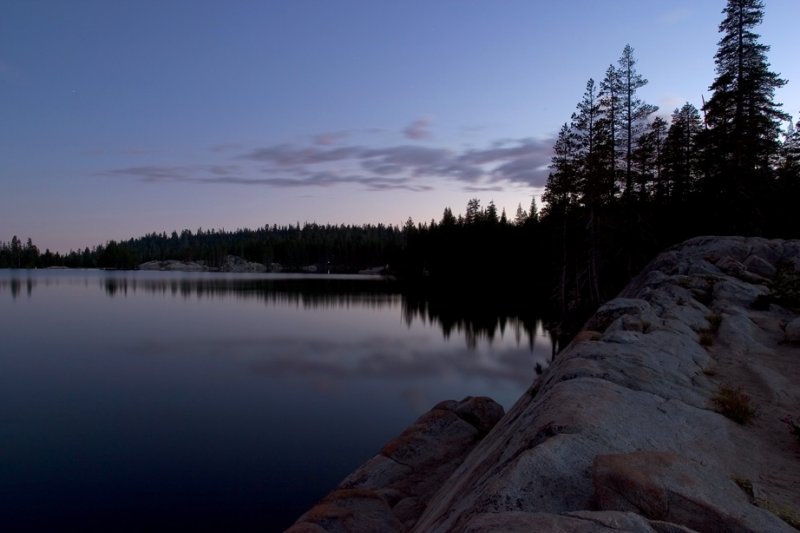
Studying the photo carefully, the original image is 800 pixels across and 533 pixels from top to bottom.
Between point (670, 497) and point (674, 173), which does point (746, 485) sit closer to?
point (670, 497)

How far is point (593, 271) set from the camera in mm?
35594

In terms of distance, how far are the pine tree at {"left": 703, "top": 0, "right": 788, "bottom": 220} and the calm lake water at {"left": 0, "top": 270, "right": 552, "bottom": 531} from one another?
15.1m

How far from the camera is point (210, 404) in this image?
1875 centimetres

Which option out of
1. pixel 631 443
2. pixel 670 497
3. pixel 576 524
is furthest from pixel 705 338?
pixel 576 524

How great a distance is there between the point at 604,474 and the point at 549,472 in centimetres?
61

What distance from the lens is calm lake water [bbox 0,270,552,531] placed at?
11.5 meters

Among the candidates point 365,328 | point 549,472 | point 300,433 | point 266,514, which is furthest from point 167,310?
point 549,472

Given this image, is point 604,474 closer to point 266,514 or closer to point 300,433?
point 266,514

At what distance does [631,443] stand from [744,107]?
110ft

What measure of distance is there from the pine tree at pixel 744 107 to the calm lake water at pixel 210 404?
15.1 meters

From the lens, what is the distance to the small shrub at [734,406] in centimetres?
741

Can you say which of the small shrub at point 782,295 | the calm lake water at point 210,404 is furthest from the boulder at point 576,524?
the small shrub at point 782,295

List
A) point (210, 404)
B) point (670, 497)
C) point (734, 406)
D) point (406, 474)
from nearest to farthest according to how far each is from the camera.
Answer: point (670, 497)
point (734, 406)
point (406, 474)
point (210, 404)

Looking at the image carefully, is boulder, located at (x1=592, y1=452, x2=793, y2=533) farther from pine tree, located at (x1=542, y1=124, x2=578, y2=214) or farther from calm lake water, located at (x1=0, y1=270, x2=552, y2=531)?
pine tree, located at (x1=542, y1=124, x2=578, y2=214)
